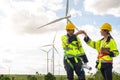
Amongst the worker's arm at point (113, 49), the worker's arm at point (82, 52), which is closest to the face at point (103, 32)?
the worker's arm at point (113, 49)

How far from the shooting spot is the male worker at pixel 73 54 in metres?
13.1

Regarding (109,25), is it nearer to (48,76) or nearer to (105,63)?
(105,63)

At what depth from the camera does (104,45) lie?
1226 centimetres

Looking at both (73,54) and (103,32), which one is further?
(73,54)

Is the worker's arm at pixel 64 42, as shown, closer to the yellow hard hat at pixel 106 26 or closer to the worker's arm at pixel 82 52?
the worker's arm at pixel 82 52

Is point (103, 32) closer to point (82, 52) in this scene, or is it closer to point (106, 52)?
point (106, 52)

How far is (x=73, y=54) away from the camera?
13.1 meters

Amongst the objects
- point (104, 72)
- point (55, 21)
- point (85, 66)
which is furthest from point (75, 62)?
point (55, 21)

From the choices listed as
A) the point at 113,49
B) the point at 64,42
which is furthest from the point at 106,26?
the point at 64,42

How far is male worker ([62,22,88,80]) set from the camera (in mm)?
13133

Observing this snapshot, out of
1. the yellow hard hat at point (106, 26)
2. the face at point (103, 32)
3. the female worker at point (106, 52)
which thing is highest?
the yellow hard hat at point (106, 26)

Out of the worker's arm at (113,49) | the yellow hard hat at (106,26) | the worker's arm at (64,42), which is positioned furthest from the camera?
the worker's arm at (64,42)

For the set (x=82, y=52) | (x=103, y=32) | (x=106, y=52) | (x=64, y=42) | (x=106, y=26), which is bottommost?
(x=106, y=52)

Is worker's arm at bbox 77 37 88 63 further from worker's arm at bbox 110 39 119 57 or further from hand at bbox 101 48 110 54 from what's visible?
worker's arm at bbox 110 39 119 57
